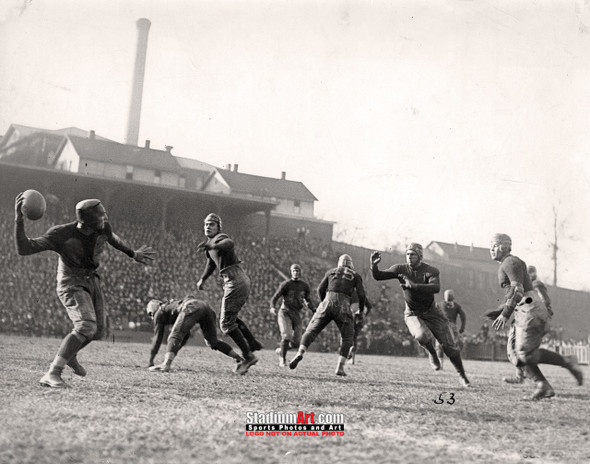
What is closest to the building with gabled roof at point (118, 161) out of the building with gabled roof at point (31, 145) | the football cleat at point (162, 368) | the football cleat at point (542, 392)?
the building with gabled roof at point (31, 145)

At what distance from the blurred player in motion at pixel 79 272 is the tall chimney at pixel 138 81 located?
43911mm

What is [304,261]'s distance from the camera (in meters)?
32.8

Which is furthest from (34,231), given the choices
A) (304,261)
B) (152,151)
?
(152,151)

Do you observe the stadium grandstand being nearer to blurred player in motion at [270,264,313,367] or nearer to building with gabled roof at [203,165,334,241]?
building with gabled roof at [203,165,334,241]

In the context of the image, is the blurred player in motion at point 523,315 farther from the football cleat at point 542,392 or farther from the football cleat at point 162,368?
the football cleat at point 162,368

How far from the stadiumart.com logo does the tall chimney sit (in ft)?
153

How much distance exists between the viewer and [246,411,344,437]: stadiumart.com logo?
3865 mm

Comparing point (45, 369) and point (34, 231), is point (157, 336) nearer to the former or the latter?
point (45, 369)

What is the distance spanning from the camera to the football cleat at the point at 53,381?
5.75 m

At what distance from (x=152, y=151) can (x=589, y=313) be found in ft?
129

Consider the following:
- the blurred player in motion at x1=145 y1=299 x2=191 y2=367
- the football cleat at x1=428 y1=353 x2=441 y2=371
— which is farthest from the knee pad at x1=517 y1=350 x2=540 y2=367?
the football cleat at x1=428 y1=353 x2=441 y2=371

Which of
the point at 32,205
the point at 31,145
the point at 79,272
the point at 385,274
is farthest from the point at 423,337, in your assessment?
the point at 31,145

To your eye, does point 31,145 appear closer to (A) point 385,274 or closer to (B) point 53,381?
(A) point 385,274

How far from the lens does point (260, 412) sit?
4.66 metres
